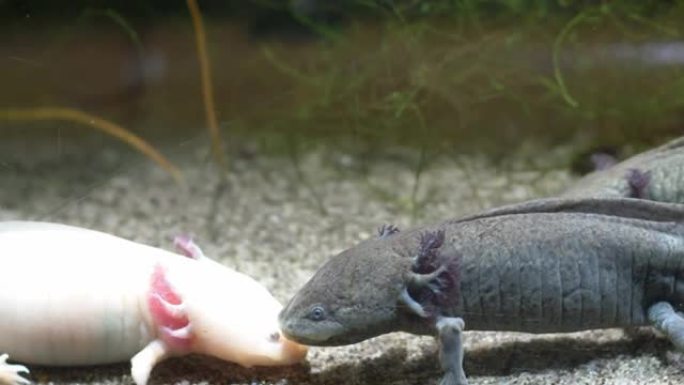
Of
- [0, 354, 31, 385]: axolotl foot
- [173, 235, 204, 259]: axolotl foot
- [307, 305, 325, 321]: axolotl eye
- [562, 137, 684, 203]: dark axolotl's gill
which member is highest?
[562, 137, 684, 203]: dark axolotl's gill

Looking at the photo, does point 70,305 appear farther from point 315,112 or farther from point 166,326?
point 315,112

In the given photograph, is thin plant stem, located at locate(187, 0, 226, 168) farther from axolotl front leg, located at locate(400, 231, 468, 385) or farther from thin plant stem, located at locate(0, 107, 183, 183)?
axolotl front leg, located at locate(400, 231, 468, 385)

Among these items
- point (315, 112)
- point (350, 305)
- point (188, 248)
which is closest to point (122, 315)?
point (188, 248)

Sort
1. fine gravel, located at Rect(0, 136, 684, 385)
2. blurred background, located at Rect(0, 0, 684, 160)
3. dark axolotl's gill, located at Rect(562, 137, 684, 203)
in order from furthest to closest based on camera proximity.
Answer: blurred background, located at Rect(0, 0, 684, 160) < dark axolotl's gill, located at Rect(562, 137, 684, 203) < fine gravel, located at Rect(0, 136, 684, 385)

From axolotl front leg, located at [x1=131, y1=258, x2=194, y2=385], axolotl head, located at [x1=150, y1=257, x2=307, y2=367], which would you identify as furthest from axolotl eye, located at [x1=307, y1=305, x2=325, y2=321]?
axolotl front leg, located at [x1=131, y1=258, x2=194, y2=385]

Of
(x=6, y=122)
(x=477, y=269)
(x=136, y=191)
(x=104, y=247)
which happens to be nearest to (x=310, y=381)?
(x=477, y=269)

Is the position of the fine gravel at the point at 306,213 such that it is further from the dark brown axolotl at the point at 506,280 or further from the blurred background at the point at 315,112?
the dark brown axolotl at the point at 506,280

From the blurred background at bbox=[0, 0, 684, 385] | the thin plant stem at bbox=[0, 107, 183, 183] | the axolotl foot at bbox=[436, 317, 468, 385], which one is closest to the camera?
the axolotl foot at bbox=[436, 317, 468, 385]
